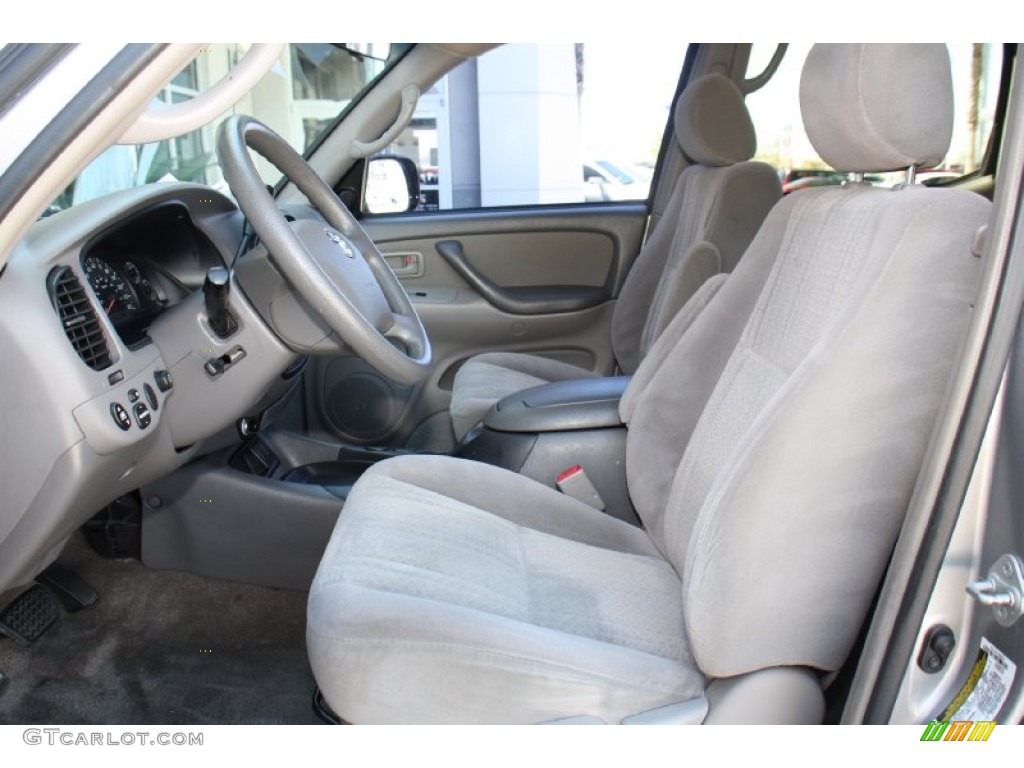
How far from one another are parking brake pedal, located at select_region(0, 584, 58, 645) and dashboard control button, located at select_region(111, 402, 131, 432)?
0.64m

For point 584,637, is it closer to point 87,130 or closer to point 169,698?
point 87,130

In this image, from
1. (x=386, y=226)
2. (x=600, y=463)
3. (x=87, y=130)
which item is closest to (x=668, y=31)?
(x=87, y=130)

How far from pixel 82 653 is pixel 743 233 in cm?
184

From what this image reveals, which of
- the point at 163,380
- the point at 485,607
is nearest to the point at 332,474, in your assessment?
the point at 163,380

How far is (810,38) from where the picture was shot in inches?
39.5

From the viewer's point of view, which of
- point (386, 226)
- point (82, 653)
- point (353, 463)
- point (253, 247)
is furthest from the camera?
point (386, 226)

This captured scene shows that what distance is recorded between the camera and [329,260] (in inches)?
63.9

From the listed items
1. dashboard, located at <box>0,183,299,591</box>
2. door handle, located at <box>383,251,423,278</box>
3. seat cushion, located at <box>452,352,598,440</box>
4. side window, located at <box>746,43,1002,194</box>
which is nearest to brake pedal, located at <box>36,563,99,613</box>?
dashboard, located at <box>0,183,299,591</box>

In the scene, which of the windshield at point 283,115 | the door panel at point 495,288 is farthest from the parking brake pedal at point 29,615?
the door panel at point 495,288

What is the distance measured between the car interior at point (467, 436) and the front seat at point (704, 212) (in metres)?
0.01

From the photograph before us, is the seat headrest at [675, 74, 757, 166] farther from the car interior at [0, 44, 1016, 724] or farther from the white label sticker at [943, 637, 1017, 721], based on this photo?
the white label sticker at [943, 637, 1017, 721]

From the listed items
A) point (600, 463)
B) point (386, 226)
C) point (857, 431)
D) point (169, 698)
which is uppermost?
point (857, 431)

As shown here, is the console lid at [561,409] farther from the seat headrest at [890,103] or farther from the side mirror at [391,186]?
the side mirror at [391,186]

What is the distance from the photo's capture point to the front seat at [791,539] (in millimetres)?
1040
